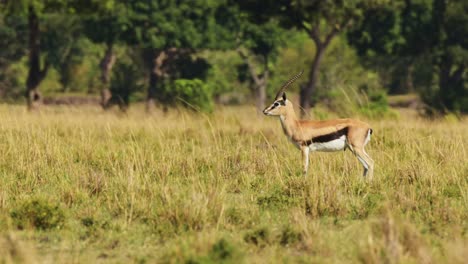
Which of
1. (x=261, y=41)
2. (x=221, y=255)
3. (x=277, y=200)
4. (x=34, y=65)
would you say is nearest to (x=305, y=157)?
(x=277, y=200)

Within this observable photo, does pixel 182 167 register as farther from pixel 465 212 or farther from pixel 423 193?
pixel 465 212

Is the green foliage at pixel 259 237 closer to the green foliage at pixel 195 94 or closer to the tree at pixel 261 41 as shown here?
the green foliage at pixel 195 94

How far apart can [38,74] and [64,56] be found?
1244 inches

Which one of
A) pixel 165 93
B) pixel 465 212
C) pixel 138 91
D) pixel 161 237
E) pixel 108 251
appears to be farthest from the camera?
pixel 138 91

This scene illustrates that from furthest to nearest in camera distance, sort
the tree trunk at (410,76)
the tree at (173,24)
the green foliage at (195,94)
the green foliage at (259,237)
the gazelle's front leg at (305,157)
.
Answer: the tree trunk at (410,76)
the tree at (173,24)
the green foliage at (195,94)
the gazelle's front leg at (305,157)
the green foliage at (259,237)

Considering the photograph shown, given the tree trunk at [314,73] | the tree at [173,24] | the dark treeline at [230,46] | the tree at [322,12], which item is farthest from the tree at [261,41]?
the tree at [322,12]

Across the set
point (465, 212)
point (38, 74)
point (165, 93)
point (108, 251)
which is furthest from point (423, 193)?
point (165, 93)

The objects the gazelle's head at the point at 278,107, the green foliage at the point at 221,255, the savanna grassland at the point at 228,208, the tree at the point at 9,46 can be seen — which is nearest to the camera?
the green foliage at the point at 221,255

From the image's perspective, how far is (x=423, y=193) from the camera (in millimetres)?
9227

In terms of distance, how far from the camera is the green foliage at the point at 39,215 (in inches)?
306

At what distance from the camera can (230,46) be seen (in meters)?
44.5

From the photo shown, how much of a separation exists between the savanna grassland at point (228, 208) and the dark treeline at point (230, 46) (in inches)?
398

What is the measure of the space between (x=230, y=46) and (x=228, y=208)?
3673 centimetres

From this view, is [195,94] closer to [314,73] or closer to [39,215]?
[314,73]
